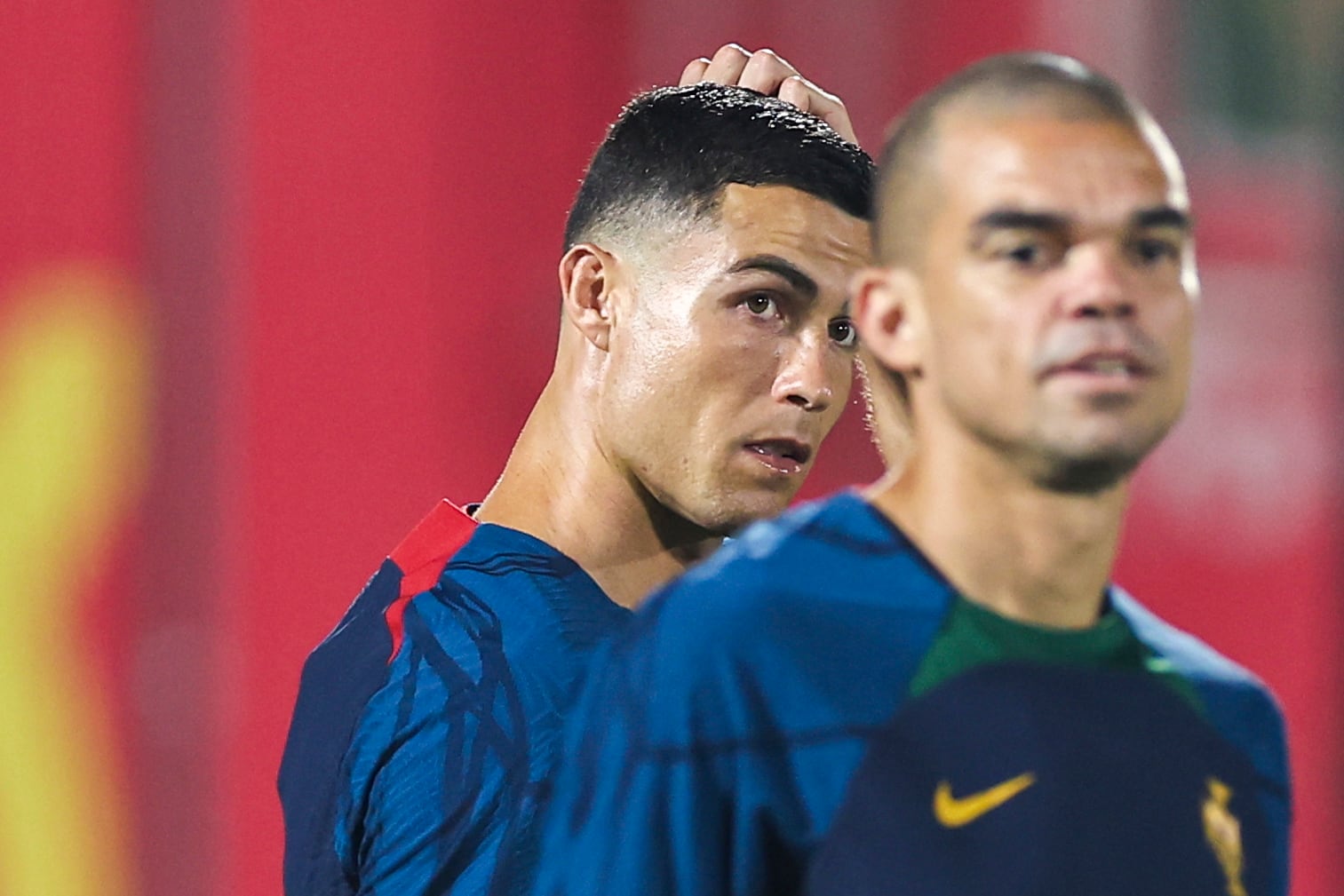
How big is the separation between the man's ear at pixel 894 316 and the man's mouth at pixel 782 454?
0.64 m

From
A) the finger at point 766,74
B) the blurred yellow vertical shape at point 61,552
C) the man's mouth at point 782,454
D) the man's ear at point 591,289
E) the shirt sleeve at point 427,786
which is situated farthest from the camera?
the blurred yellow vertical shape at point 61,552

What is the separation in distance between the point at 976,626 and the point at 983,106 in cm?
30

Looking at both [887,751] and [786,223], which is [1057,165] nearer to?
[887,751]

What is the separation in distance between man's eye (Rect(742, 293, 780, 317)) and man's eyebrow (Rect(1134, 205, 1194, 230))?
73cm

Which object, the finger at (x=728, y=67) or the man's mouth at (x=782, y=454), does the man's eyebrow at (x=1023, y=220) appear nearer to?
the man's mouth at (x=782, y=454)

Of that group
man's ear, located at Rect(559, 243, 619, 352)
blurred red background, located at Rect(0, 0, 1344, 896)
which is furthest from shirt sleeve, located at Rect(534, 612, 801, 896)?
blurred red background, located at Rect(0, 0, 1344, 896)

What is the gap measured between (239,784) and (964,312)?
293cm

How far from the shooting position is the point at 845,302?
6.35 ft

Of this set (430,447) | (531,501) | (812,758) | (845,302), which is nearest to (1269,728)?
(812,758)

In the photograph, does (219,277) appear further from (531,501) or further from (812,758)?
(812,758)

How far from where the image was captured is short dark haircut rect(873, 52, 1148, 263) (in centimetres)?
125

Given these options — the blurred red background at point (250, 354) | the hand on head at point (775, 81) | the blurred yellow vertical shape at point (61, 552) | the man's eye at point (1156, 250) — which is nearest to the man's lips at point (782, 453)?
the hand on head at point (775, 81)

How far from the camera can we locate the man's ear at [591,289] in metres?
2.04

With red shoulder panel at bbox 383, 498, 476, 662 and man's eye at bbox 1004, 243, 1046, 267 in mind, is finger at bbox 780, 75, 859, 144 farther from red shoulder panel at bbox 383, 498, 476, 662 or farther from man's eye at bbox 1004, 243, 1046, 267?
man's eye at bbox 1004, 243, 1046, 267
